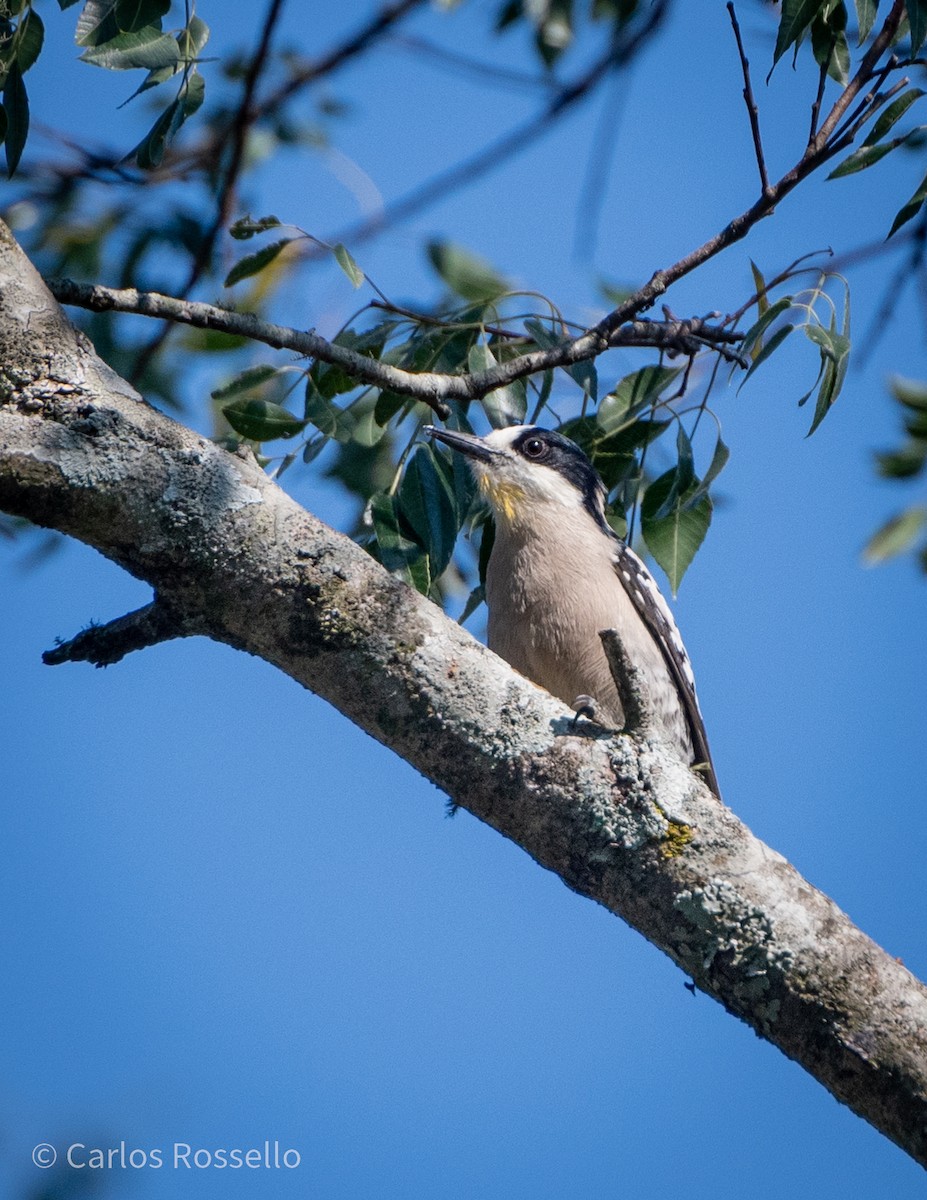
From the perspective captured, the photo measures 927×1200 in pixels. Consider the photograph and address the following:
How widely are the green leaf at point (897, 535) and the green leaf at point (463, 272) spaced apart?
2189 mm

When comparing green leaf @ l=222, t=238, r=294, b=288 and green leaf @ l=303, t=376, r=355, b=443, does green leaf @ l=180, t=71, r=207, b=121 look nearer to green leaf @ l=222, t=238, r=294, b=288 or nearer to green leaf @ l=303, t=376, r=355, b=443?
green leaf @ l=222, t=238, r=294, b=288

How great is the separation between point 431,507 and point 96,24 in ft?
6.28

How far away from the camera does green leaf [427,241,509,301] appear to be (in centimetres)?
453

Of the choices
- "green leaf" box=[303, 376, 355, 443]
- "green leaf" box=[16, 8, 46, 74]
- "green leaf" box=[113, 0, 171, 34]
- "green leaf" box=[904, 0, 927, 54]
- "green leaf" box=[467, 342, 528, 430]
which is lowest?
"green leaf" box=[303, 376, 355, 443]

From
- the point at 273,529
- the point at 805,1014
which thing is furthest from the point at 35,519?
the point at 805,1014

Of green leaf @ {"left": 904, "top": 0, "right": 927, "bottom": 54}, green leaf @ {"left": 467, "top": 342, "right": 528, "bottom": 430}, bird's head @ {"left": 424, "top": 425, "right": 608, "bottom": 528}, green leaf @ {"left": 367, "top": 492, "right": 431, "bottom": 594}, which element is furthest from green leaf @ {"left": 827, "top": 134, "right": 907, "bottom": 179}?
bird's head @ {"left": 424, "top": 425, "right": 608, "bottom": 528}

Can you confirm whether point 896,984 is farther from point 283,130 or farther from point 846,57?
point 283,130

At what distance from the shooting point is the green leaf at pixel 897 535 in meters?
5.36

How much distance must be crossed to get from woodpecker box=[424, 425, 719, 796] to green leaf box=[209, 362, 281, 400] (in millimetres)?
772

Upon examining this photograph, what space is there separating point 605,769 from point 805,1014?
70cm

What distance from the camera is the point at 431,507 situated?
3.88 m

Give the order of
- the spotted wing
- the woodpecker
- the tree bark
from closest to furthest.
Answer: the tree bark < the woodpecker < the spotted wing

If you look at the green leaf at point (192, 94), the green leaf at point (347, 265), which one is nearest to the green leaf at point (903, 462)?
the green leaf at point (347, 265)

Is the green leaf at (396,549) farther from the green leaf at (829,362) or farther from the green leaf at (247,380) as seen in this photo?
the green leaf at (829,362)
